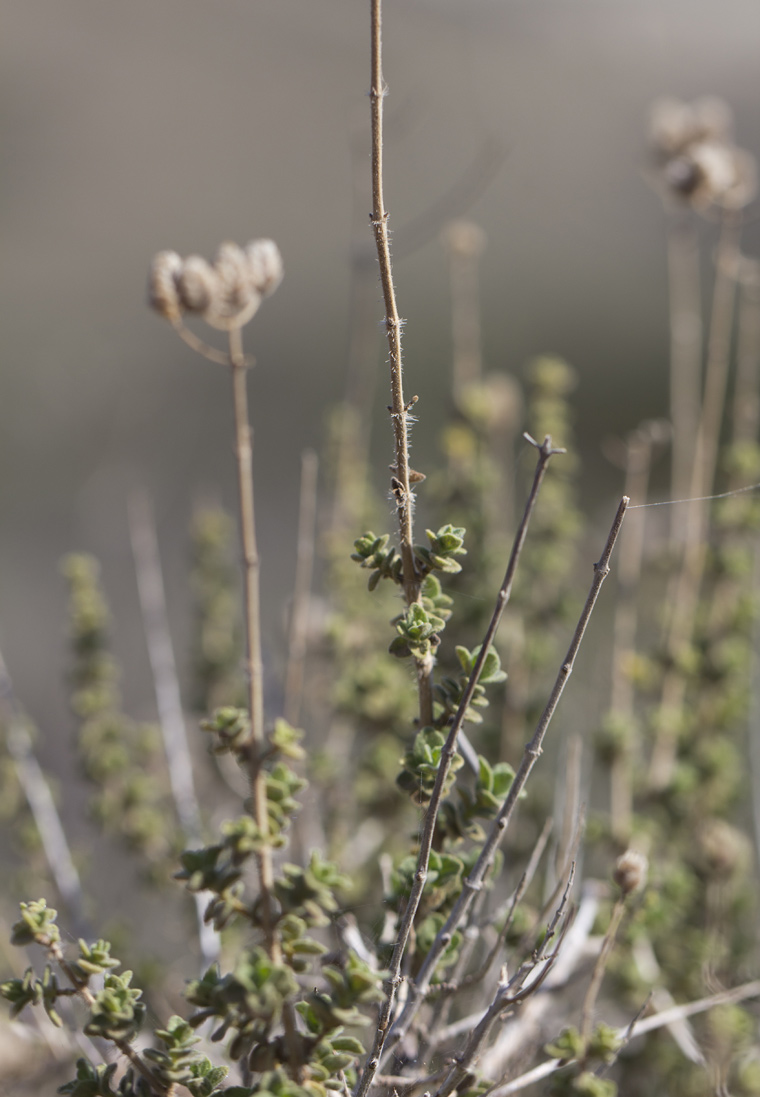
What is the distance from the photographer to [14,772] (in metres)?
1.17

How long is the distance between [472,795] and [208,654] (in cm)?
80

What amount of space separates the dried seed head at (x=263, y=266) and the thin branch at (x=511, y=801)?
26 centimetres

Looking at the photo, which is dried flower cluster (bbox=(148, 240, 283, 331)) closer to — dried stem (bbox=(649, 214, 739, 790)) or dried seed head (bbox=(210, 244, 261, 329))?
dried seed head (bbox=(210, 244, 261, 329))

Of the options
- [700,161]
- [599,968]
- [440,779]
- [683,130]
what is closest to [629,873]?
[599,968]

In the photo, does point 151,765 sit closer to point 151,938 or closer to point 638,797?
point 151,938

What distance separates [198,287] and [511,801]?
357 millimetres

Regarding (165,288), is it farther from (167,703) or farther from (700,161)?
(700,161)

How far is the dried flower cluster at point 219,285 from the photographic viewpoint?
56cm

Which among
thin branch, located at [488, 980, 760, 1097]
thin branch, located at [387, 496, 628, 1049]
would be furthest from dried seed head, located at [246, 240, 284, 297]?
thin branch, located at [488, 980, 760, 1097]

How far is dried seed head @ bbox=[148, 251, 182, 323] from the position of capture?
0.58 m

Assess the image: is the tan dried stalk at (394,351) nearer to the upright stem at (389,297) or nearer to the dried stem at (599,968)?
the upright stem at (389,297)

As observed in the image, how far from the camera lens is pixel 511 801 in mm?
522

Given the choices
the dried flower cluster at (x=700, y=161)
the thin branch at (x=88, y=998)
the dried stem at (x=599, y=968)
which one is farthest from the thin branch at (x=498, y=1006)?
the dried flower cluster at (x=700, y=161)

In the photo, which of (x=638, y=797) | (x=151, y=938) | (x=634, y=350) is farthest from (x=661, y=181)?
(x=634, y=350)
